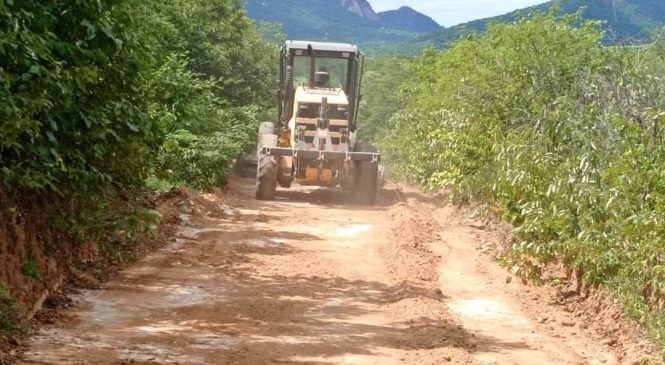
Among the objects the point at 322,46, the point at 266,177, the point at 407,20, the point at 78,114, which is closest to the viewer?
the point at 78,114

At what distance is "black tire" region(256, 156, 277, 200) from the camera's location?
2123 cm

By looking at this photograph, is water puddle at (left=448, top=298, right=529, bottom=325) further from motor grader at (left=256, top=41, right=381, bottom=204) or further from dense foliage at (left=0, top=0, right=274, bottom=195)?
motor grader at (left=256, top=41, right=381, bottom=204)

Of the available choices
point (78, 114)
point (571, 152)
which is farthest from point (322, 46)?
point (78, 114)

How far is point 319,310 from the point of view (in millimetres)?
9961

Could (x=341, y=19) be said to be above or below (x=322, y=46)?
above

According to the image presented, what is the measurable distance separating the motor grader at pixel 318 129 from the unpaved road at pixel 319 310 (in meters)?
5.31

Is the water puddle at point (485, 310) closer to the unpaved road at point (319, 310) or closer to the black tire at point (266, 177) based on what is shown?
the unpaved road at point (319, 310)

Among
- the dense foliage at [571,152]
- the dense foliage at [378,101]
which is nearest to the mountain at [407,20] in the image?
the dense foliage at [378,101]

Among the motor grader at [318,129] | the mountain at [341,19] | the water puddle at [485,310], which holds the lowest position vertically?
the water puddle at [485,310]

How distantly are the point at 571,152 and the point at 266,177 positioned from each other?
1055 centimetres

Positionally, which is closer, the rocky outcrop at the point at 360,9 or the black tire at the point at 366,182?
the black tire at the point at 366,182

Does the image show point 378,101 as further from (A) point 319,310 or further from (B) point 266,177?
(A) point 319,310

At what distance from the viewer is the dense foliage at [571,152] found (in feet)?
30.3

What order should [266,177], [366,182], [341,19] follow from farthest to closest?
[341,19], [366,182], [266,177]
